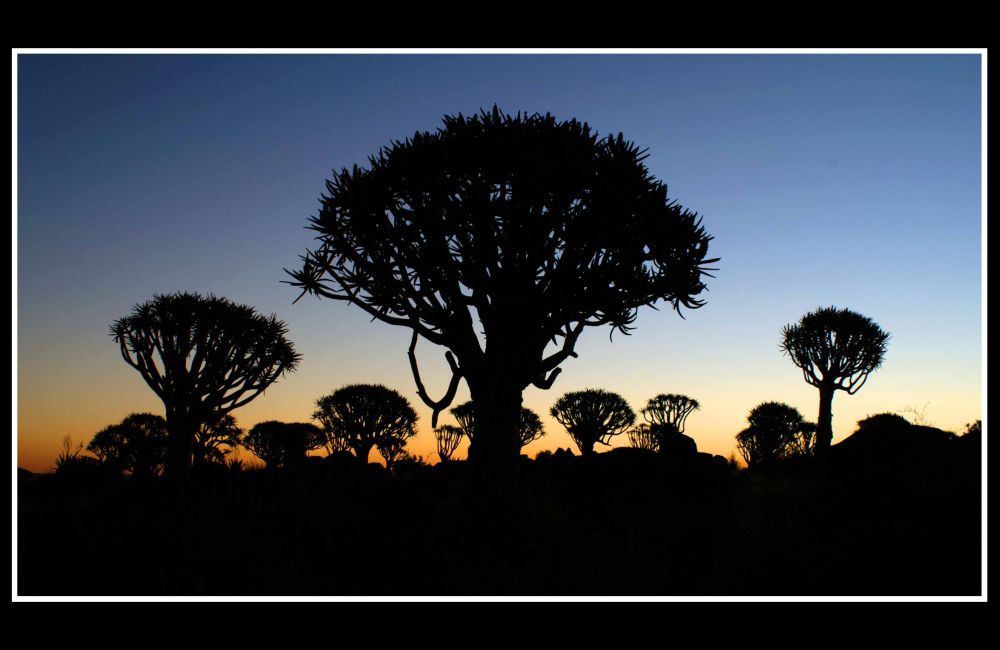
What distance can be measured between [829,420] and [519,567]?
19739mm

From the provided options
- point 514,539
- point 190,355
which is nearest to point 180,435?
point 190,355

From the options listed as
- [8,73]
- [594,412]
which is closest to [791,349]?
[594,412]

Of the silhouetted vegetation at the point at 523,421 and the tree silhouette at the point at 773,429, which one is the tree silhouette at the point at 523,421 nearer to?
the silhouetted vegetation at the point at 523,421

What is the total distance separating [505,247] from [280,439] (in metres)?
32.0

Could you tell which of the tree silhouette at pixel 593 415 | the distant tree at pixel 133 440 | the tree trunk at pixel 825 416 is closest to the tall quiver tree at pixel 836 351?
the tree trunk at pixel 825 416

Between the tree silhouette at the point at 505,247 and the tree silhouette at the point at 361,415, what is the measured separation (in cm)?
2152

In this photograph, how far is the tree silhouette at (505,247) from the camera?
33.4ft

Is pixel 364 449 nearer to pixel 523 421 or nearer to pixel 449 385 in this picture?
pixel 523 421

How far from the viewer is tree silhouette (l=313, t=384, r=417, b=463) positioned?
3148 centimetres

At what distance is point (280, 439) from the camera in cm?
3738

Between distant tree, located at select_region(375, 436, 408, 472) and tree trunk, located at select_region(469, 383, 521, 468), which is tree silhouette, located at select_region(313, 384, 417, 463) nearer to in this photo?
distant tree, located at select_region(375, 436, 408, 472)

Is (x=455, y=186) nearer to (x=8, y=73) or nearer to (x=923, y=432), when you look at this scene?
(x=8, y=73)

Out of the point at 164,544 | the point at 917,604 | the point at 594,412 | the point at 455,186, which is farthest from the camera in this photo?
the point at 594,412

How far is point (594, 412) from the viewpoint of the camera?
31.3 metres
